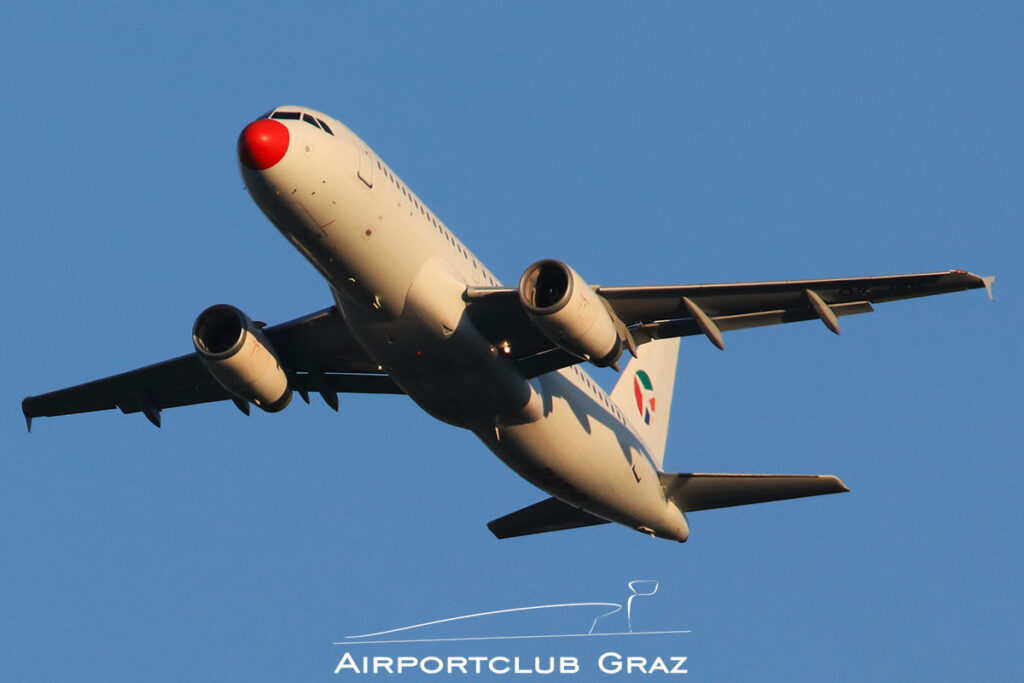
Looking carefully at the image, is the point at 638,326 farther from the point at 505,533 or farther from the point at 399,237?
the point at 505,533

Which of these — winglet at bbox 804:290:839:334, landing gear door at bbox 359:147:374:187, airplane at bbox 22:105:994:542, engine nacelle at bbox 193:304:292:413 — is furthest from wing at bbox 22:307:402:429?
winglet at bbox 804:290:839:334

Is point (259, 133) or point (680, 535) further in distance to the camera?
point (680, 535)

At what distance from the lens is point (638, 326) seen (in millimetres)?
30219

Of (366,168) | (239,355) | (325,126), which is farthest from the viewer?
(239,355)

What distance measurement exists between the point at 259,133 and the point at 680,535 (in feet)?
56.2

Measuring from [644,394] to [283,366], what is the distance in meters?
12.7

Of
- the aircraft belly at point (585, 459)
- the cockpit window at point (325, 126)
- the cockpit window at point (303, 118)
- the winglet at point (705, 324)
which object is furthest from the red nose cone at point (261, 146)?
the winglet at point (705, 324)

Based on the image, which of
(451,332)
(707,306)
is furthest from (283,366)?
(707,306)

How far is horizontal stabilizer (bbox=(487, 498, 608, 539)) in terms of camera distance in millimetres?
37688

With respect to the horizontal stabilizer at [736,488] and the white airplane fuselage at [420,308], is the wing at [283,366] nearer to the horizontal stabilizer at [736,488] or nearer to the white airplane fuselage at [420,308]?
the white airplane fuselage at [420,308]

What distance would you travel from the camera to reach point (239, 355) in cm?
3022

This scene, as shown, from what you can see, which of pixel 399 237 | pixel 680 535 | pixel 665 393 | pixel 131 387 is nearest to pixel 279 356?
pixel 131 387

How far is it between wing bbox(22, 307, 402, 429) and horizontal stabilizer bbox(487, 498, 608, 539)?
5.89m

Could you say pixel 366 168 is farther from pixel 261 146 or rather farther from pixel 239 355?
pixel 239 355
